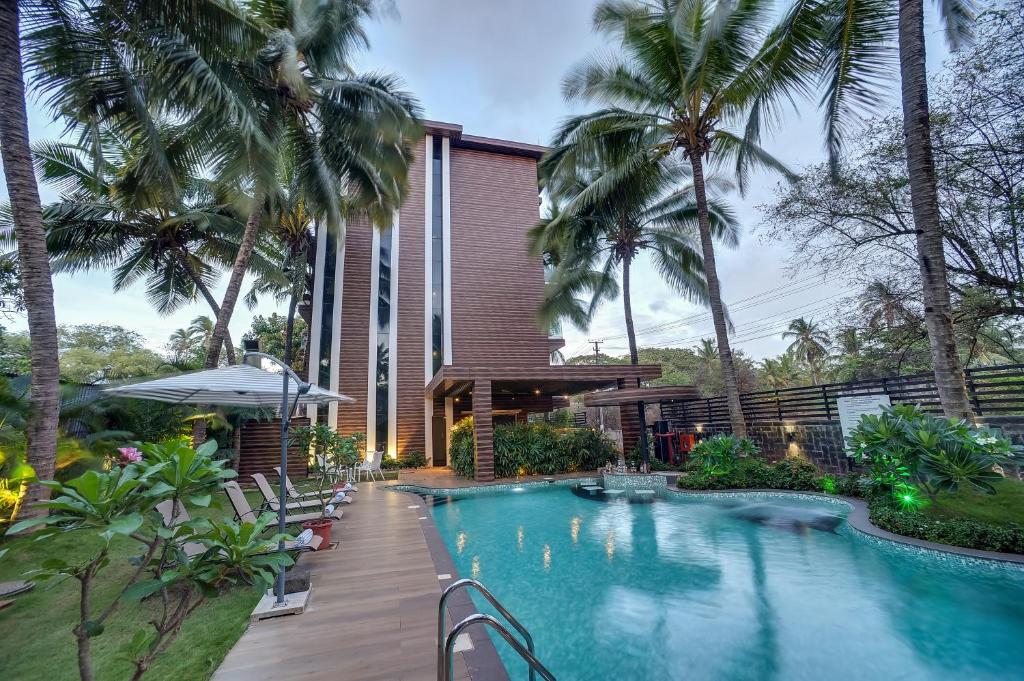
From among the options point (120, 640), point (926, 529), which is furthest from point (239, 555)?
point (926, 529)

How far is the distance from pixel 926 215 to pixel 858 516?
15.6 feet

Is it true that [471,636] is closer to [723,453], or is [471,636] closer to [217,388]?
[217,388]

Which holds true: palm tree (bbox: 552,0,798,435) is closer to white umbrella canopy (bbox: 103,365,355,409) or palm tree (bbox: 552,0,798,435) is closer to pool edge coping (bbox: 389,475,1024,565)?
pool edge coping (bbox: 389,475,1024,565)

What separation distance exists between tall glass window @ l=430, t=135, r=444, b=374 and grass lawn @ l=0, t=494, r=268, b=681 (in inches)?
492

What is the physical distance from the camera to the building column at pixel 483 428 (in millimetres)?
11912

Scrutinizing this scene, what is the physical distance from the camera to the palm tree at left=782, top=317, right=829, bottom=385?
104 feet

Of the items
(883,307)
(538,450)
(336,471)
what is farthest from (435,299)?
(883,307)

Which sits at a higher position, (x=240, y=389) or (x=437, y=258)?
(x=437, y=258)

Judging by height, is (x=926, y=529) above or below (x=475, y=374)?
below

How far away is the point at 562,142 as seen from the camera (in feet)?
40.0

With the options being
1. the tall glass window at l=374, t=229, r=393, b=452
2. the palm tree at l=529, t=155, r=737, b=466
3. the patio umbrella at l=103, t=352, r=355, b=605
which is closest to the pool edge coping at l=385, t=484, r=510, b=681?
the patio umbrella at l=103, t=352, r=355, b=605

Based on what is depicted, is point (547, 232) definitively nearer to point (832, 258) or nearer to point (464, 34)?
point (464, 34)

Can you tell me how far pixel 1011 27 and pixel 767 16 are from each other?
401cm

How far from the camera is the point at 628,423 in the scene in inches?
540
